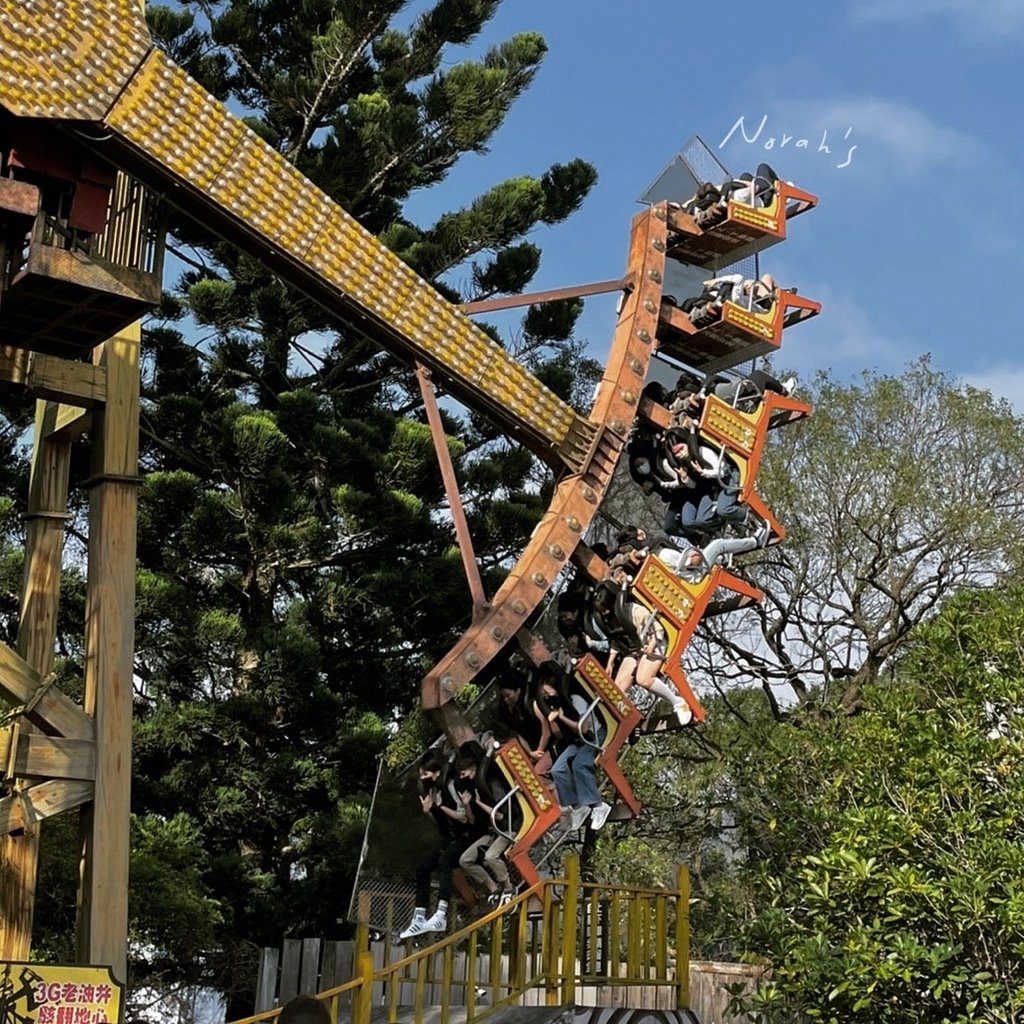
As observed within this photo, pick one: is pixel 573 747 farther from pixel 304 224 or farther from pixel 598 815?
pixel 304 224

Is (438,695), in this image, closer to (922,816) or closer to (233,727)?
(922,816)

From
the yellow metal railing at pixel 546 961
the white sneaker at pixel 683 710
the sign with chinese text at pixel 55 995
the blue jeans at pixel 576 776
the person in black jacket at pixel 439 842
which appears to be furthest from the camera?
the white sneaker at pixel 683 710

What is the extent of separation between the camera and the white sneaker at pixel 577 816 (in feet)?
24.3

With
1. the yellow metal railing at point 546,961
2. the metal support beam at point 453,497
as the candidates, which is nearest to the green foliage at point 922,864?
the yellow metal railing at point 546,961

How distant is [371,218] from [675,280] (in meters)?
5.70

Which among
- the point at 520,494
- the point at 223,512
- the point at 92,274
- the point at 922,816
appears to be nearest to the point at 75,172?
the point at 92,274

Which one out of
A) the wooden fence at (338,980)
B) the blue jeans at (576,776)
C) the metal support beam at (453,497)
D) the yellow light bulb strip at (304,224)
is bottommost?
the wooden fence at (338,980)

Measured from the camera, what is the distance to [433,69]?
47.0 ft

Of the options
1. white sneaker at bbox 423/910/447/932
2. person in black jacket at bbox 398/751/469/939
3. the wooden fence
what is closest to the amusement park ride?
person in black jacket at bbox 398/751/469/939

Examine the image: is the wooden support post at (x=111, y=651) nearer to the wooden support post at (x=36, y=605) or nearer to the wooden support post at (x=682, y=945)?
the wooden support post at (x=36, y=605)

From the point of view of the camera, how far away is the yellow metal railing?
616 centimetres

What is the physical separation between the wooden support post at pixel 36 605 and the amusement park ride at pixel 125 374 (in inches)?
0.4

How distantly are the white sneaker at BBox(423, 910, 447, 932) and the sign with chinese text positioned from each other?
270 cm

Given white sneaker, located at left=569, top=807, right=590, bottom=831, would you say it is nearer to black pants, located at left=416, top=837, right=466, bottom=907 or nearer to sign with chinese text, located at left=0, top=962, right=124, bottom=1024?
black pants, located at left=416, top=837, right=466, bottom=907
